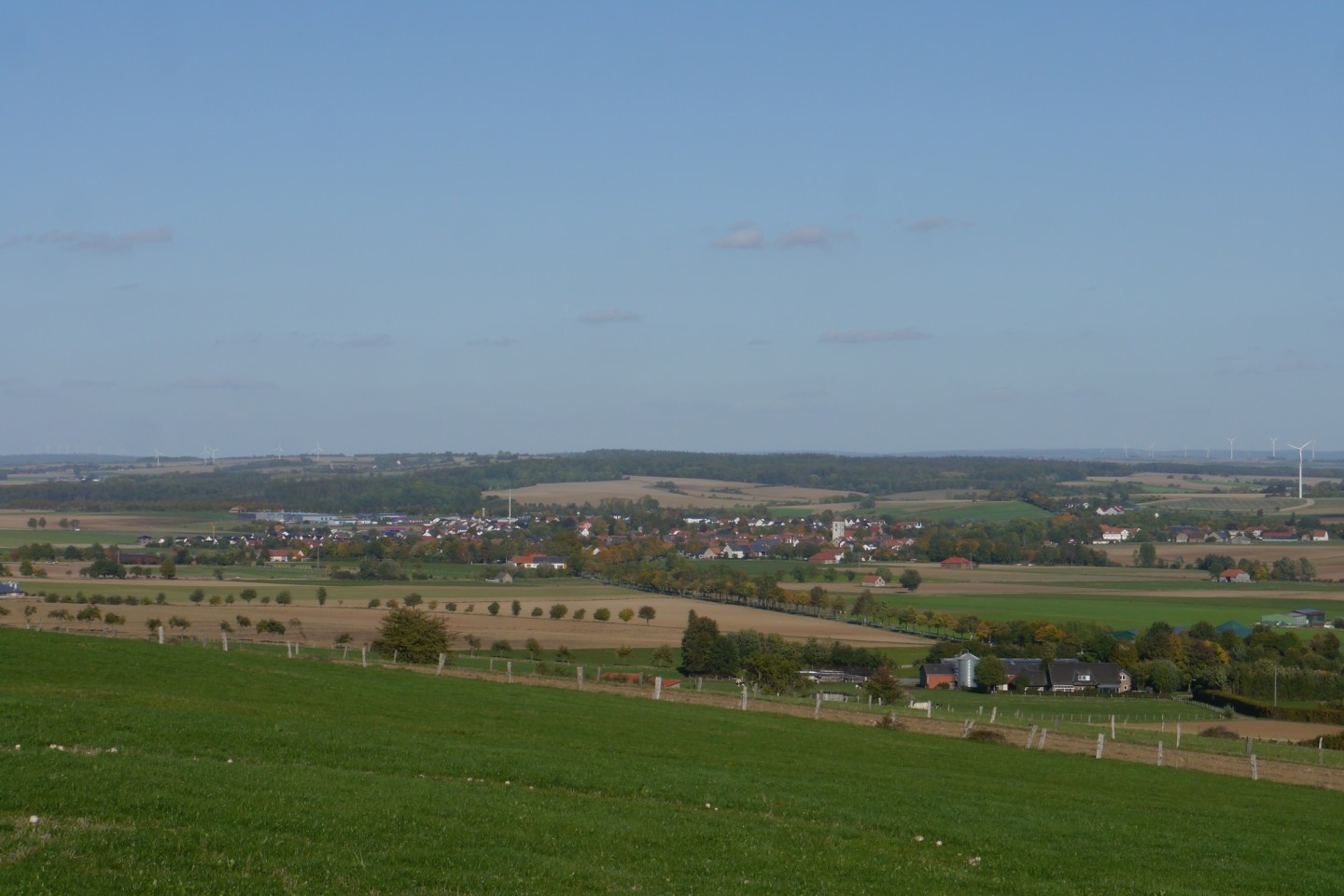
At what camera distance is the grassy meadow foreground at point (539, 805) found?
426 inches

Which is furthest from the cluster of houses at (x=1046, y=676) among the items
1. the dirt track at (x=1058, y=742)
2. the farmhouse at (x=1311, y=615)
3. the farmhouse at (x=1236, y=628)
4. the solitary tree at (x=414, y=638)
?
the dirt track at (x=1058, y=742)

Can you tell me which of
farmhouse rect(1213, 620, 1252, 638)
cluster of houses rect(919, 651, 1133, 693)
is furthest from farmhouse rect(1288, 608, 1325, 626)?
cluster of houses rect(919, 651, 1133, 693)

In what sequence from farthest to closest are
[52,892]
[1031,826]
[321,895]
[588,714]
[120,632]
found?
[120,632] < [588,714] < [1031,826] < [321,895] < [52,892]

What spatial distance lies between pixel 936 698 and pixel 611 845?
147 ft

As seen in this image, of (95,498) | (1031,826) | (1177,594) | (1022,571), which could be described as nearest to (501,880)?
(1031,826)

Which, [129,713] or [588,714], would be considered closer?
[129,713]

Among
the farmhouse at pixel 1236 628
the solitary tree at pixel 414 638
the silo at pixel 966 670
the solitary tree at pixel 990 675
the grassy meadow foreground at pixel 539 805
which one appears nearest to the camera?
the grassy meadow foreground at pixel 539 805

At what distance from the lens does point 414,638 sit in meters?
49.3

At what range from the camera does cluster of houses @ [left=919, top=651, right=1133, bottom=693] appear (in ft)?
203

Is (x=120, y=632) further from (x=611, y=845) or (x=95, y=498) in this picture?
(x=95, y=498)

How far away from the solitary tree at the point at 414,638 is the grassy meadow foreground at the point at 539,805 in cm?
2037

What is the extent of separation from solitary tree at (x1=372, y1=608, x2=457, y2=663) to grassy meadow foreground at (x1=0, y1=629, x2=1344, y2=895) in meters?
20.4

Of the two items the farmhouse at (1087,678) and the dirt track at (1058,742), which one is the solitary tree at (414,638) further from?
the farmhouse at (1087,678)

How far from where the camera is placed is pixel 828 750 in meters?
25.7
